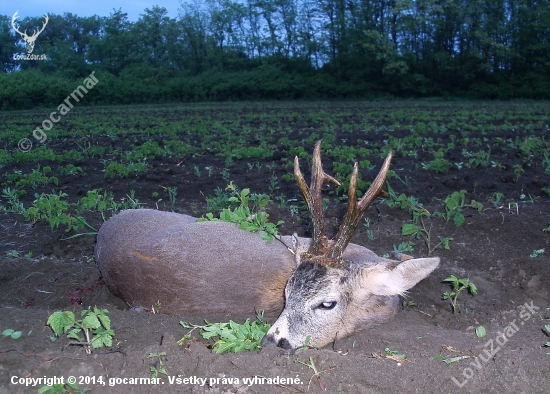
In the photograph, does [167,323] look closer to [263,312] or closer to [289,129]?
[263,312]

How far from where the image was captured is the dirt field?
3.11 m

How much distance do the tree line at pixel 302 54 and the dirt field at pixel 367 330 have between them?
31.5 metres

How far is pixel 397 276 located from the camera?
4156 millimetres

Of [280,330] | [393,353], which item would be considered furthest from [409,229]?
[280,330]

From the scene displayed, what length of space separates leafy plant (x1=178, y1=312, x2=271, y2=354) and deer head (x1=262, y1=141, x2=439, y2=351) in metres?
0.15

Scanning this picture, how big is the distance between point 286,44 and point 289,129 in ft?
120

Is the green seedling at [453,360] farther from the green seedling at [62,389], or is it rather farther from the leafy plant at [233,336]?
the green seedling at [62,389]

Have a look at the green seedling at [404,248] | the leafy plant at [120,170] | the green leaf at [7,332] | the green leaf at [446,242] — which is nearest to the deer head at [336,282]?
the green seedling at [404,248]

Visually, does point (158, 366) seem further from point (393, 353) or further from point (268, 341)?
point (393, 353)

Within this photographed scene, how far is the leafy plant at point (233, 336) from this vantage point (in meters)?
3.55

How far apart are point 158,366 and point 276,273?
1.53m

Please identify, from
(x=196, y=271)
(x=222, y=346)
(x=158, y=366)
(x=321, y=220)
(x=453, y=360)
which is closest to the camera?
(x=158, y=366)

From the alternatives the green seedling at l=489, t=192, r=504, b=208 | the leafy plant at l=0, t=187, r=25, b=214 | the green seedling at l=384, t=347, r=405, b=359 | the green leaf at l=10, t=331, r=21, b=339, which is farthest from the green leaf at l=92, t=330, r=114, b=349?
the green seedling at l=489, t=192, r=504, b=208

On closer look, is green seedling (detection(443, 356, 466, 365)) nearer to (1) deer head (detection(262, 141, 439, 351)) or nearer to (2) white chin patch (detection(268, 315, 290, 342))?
(1) deer head (detection(262, 141, 439, 351))
